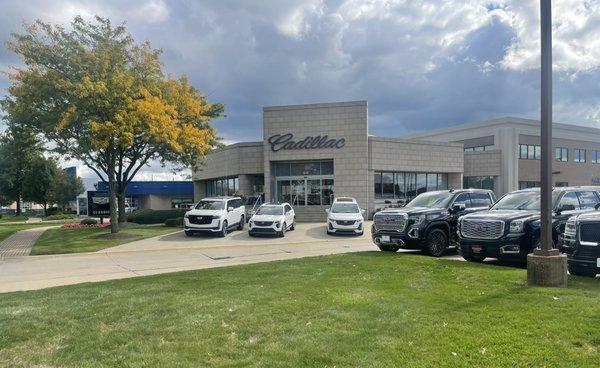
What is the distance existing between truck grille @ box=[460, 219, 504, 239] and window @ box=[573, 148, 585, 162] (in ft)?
157

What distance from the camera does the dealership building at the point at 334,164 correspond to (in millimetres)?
33406

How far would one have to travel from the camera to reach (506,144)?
45.4m

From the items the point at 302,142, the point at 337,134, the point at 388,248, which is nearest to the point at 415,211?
the point at 388,248

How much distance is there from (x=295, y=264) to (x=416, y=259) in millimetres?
2864

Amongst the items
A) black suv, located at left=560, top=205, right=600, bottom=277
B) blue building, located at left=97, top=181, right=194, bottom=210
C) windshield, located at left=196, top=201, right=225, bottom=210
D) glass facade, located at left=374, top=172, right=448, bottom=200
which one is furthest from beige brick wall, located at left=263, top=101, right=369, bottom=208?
blue building, located at left=97, top=181, right=194, bottom=210

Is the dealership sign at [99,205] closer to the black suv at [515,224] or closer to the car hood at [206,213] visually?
the car hood at [206,213]

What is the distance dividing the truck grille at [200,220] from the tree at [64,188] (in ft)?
169

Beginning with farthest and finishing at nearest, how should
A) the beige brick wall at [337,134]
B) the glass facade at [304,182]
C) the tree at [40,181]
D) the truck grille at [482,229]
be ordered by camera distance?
1. the tree at [40,181]
2. the glass facade at [304,182]
3. the beige brick wall at [337,134]
4. the truck grille at [482,229]

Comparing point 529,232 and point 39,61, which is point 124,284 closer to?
point 529,232

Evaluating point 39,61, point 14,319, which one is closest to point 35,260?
point 39,61

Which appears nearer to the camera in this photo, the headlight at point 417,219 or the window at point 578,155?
the headlight at point 417,219

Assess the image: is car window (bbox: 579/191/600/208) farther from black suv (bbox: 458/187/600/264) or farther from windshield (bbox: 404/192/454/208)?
windshield (bbox: 404/192/454/208)

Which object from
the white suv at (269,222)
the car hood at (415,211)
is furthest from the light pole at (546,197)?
the white suv at (269,222)

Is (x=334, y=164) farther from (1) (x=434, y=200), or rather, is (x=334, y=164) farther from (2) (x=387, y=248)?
(2) (x=387, y=248)
